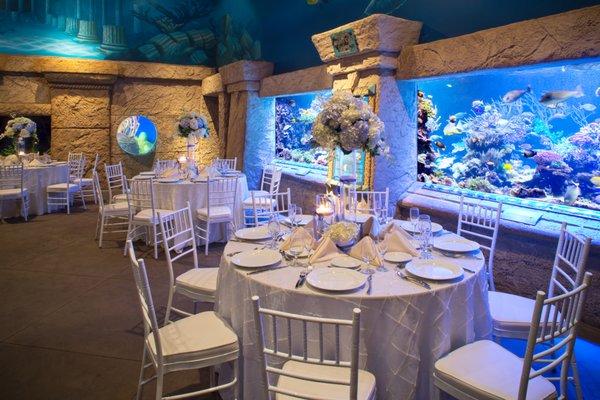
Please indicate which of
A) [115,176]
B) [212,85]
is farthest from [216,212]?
[212,85]

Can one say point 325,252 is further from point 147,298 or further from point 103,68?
point 103,68

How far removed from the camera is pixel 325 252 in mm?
2383

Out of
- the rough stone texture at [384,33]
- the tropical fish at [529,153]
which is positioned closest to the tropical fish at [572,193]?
the tropical fish at [529,153]

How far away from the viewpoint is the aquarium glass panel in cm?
698

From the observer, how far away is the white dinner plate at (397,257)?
2.30 m

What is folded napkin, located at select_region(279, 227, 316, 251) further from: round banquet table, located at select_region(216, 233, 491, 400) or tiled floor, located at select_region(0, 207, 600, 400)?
tiled floor, located at select_region(0, 207, 600, 400)

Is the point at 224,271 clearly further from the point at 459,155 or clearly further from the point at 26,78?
the point at 26,78

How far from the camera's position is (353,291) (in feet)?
6.28

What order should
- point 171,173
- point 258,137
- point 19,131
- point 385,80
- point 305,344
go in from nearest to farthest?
point 305,344
point 385,80
point 171,173
point 19,131
point 258,137

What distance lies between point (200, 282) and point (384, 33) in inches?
121

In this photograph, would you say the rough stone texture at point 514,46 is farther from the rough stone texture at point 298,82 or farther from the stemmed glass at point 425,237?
the stemmed glass at point 425,237

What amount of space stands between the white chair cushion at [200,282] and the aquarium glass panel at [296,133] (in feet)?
12.7

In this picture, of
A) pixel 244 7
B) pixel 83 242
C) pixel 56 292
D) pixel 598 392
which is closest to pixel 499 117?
pixel 598 392

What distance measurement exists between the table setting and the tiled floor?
2.79 feet
